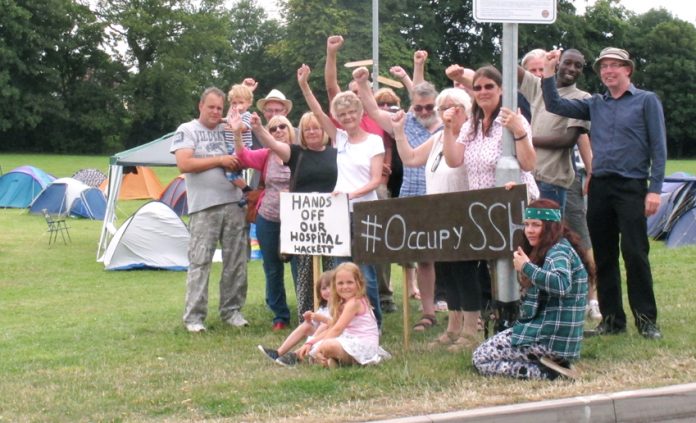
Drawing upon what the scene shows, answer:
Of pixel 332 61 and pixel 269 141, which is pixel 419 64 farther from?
pixel 269 141

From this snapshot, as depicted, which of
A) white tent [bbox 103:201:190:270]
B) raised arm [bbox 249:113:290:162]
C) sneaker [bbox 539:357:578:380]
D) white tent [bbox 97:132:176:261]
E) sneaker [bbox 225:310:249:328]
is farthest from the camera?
white tent [bbox 97:132:176:261]

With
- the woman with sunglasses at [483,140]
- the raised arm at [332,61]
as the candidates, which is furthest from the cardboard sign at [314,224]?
the woman with sunglasses at [483,140]

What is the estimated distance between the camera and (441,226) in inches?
281

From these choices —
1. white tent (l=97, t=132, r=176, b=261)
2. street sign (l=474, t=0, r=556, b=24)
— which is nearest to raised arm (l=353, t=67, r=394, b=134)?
street sign (l=474, t=0, r=556, b=24)

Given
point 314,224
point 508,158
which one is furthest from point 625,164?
point 314,224

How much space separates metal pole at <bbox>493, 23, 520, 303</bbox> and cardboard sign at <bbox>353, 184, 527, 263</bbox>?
0.11 meters

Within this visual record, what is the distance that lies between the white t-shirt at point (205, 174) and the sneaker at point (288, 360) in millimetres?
2073

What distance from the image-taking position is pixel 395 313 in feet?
31.1

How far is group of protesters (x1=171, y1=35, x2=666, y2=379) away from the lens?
6.48 meters

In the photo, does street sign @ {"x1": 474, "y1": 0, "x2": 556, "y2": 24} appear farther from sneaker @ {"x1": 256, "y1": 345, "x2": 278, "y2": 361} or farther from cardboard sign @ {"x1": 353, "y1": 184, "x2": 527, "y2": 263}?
sneaker @ {"x1": 256, "y1": 345, "x2": 278, "y2": 361}

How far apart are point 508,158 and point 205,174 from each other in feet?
9.97

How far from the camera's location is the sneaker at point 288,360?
7168 mm

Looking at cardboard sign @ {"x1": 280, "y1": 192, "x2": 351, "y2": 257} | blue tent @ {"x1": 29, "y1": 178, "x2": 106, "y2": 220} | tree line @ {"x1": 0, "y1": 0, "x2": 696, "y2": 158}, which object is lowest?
blue tent @ {"x1": 29, "y1": 178, "x2": 106, "y2": 220}

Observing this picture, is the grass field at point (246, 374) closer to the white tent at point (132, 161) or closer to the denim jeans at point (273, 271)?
the denim jeans at point (273, 271)
